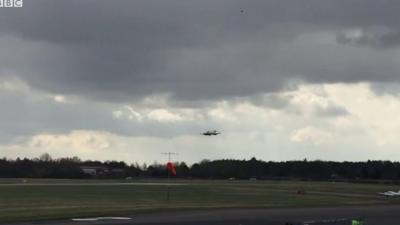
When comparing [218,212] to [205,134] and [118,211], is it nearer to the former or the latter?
[118,211]

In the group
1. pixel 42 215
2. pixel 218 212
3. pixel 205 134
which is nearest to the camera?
pixel 42 215

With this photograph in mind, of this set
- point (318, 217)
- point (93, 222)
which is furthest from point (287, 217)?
point (93, 222)

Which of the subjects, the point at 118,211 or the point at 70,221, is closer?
the point at 70,221

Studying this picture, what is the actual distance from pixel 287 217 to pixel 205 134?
4914cm

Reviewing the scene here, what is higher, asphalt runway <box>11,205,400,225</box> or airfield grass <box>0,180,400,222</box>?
airfield grass <box>0,180,400,222</box>

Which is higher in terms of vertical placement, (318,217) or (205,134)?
(205,134)

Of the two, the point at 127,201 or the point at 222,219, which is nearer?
the point at 222,219

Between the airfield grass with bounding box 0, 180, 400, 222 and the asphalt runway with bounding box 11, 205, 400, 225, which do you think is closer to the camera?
the asphalt runway with bounding box 11, 205, 400, 225

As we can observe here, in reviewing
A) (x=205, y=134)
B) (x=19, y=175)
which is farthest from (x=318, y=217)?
(x=19, y=175)

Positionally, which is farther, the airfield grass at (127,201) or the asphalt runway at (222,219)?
the airfield grass at (127,201)

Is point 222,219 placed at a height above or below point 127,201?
below

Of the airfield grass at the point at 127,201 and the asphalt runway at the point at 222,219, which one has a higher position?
the airfield grass at the point at 127,201

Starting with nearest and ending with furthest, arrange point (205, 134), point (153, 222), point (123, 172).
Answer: point (153, 222) < point (205, 134) < point (123, 172)

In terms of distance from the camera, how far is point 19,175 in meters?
180
